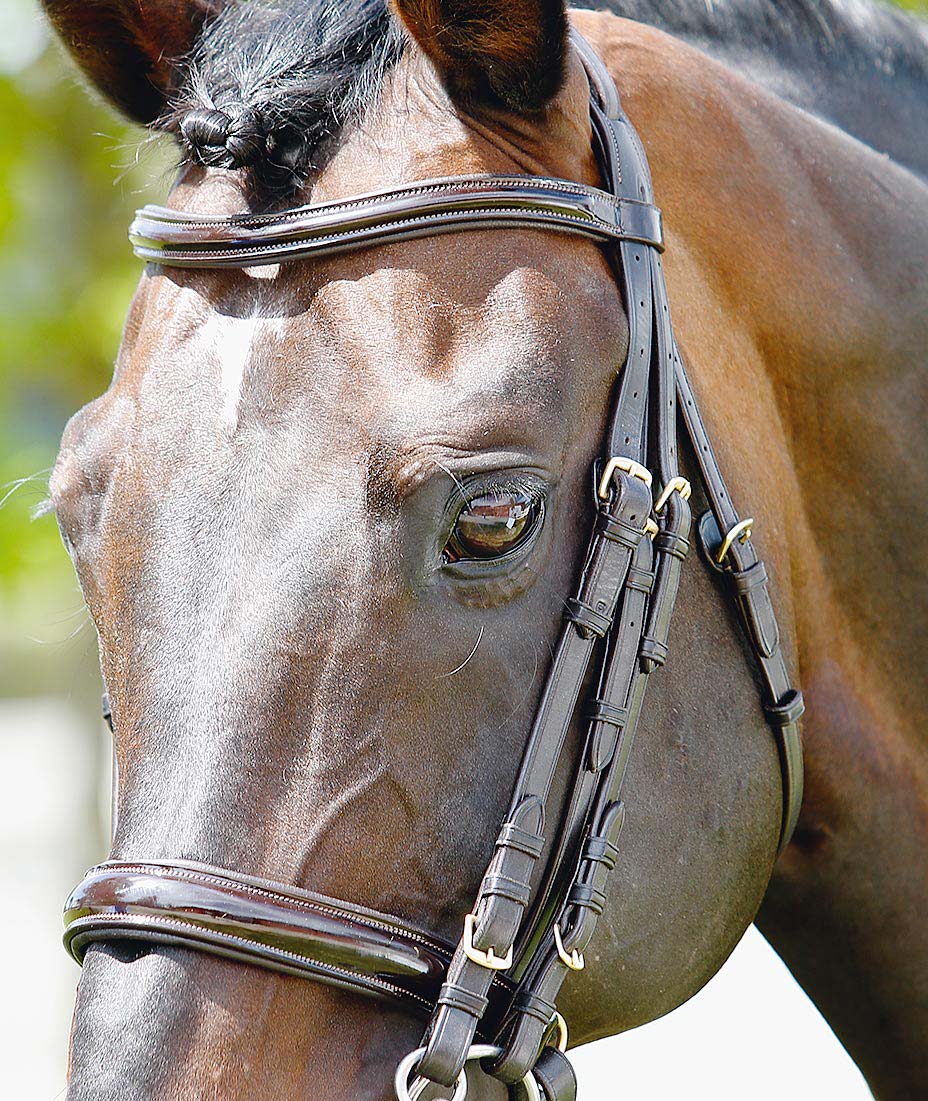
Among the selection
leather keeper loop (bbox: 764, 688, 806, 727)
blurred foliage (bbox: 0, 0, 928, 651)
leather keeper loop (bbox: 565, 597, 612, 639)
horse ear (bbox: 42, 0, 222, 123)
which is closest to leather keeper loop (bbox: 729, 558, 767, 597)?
leather keeper loop (bbox: 764, 688, 806, 727)

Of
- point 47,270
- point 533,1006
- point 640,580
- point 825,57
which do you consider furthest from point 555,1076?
point 47,270

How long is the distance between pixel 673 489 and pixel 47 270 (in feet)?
18.4

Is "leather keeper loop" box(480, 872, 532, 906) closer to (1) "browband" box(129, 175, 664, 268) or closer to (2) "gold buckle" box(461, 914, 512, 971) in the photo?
(2) "gold buckle" box(461, 914, 512, 971)

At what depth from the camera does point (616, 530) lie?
6.52 feet

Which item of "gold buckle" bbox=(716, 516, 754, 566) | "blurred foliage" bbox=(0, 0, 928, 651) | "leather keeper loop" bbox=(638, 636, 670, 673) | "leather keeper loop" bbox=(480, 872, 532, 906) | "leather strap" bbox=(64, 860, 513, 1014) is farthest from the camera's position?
"blurred foliage" bbox=(0, 0, 928, 651)

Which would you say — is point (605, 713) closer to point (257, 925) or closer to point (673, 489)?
point (673, 489)

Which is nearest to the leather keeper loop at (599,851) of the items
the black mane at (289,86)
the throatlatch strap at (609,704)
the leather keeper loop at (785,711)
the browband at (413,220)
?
the throatlatch strap at (609,704)

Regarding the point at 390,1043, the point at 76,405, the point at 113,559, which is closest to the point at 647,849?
the point at 390,1043

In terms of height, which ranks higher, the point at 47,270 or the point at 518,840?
the point at 518,840

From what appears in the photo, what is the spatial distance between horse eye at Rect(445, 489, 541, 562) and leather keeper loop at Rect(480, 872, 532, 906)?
480 mm

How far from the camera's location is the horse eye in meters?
1.88

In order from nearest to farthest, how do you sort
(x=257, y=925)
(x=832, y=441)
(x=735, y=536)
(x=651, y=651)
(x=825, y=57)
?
1. (x=257, y=925)
2. (x=651, y=651)
3. (x=735, y=536)
4. (x=832, y=441)
5. (x=825, y=57)

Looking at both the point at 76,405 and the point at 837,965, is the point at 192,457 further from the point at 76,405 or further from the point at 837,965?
the point at 76,405

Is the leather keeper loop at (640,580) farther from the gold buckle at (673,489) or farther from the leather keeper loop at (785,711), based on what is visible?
the leather keeper loop at (785,711)
